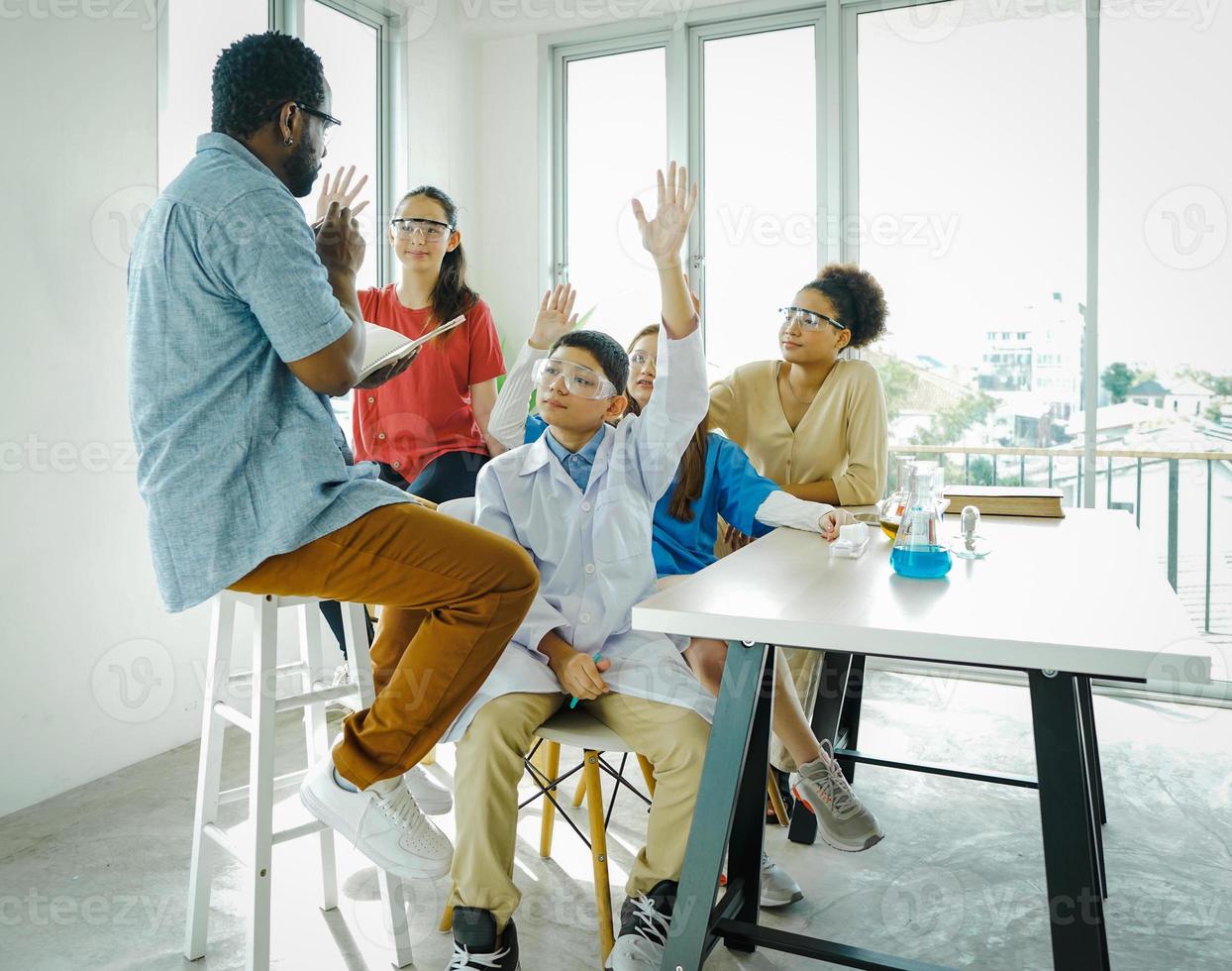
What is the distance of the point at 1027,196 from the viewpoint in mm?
3641

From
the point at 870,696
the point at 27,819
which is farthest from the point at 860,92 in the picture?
the point at 27,819

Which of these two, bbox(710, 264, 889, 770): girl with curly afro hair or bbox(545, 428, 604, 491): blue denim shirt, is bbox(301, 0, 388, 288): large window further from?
bbox(545, 428, 604, 491): blue denim shirt

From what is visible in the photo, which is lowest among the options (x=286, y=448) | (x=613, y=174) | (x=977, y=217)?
(x=286, y=448)

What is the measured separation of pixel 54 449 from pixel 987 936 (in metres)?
2.43

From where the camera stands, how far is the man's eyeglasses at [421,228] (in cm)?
272

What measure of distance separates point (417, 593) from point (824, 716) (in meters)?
1.13

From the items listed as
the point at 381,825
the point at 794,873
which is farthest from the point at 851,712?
the point at 381,825

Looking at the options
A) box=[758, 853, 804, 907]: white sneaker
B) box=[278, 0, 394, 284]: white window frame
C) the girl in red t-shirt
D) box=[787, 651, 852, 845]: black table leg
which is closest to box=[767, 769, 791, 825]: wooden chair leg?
box=[787, 651, 852, 845]: black table leg

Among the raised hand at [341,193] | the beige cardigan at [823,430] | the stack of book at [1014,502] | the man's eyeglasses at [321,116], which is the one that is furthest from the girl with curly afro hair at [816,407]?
the man's eyeglasses at [321,116]

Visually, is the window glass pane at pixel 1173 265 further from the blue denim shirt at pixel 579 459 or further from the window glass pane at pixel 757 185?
the blue denim shirt at pixel 579 459

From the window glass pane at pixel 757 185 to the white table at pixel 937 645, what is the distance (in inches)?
94.7

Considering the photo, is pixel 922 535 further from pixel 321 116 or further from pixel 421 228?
pixel 421 228

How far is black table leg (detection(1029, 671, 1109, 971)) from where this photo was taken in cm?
125

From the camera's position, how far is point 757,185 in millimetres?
3994
